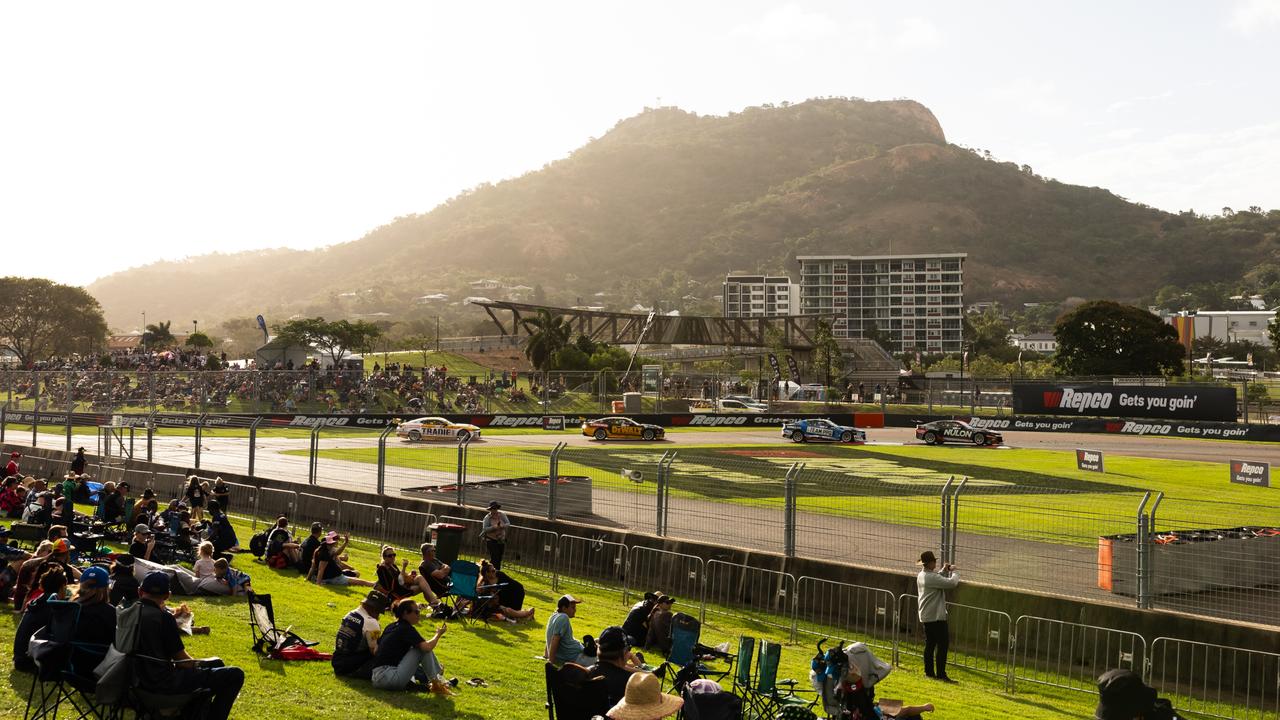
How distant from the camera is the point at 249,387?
147ft

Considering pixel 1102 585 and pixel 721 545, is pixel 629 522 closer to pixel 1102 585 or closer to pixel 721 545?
pixel 721 545

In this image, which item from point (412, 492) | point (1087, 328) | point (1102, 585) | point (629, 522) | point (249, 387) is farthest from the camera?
point (1087, 328)

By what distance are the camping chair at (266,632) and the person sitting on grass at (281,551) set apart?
18.1ft

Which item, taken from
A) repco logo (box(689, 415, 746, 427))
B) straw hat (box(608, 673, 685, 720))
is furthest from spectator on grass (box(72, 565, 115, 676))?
repco logo (box(689, 415, 746, 427))

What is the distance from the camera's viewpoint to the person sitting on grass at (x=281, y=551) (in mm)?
15688

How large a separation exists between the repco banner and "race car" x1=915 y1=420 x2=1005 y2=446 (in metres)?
13.3

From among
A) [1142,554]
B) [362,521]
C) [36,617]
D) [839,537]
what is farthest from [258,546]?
[1142,554]

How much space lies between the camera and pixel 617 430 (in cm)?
5041

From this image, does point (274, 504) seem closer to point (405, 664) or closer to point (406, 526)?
point (406, 526)

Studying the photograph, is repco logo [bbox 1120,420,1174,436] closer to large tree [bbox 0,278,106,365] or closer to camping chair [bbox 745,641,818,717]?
camping chair [bbox 745,641,818,717]

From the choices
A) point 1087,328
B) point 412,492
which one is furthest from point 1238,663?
point 1087,328

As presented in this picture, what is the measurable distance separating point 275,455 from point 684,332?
95.8 metres

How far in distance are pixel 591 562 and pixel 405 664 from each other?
7946 millimetres

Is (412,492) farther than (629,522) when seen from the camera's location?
Yes
